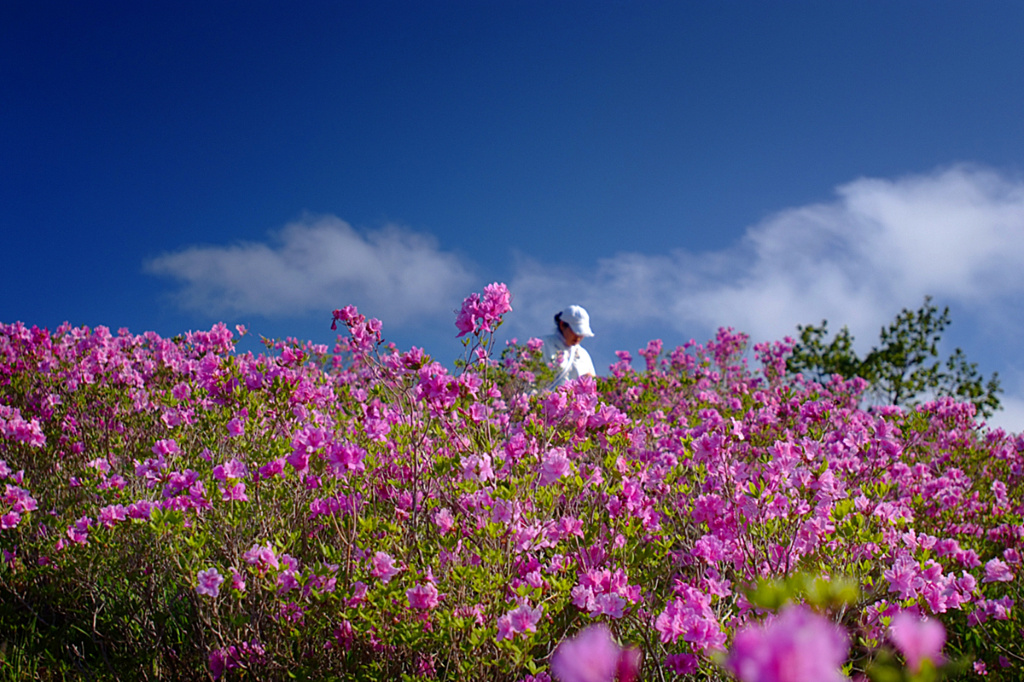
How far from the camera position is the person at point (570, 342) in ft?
31.3

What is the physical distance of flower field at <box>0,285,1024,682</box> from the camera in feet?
8.66

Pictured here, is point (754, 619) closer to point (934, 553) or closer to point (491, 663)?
point (491, 663)

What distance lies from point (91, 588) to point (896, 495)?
18.5 feet

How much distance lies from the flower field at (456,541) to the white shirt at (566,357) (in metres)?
3.80

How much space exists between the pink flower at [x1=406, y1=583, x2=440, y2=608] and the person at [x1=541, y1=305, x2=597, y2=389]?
6.70 metres

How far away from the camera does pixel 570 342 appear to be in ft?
32.7

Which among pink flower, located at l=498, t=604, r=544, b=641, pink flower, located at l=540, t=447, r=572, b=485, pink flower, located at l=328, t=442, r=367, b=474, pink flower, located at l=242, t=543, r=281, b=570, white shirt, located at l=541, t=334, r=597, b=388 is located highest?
white shirt, located at l=541, t=334, r=597, b=388

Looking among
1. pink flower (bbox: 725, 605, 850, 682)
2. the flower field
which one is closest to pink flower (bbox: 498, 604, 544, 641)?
the flower field

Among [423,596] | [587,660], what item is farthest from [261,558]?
[587,660]

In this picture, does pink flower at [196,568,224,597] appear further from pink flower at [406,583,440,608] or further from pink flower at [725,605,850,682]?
pink flower at [725,605,850,682]

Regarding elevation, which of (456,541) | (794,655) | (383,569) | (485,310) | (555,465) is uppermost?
(485,310)

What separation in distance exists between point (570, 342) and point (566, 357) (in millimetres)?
395

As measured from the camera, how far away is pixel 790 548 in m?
2.77

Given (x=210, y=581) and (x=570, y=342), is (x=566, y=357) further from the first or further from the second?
(x=210, y=581)
